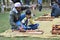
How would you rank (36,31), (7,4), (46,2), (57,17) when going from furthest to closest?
(46,2), (7,4), (57,17), (36,31)

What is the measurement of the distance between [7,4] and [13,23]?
14.8 m

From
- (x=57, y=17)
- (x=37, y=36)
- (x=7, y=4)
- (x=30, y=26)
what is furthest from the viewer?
(x=7, y=4)

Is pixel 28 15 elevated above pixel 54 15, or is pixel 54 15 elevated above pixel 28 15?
pixel 28 15

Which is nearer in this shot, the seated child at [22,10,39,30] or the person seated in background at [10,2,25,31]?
the person seated in background at [10,2,25,31]

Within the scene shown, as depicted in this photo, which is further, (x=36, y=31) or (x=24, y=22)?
(x=24, y=22)

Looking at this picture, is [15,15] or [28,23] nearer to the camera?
[15,15]

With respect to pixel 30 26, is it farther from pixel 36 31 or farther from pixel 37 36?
pixel 37 36

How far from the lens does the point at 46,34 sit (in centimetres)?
869

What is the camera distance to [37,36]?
8414 mm

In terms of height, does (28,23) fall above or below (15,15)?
below

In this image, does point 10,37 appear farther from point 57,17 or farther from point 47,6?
point 47,6

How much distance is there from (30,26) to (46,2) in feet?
53.9

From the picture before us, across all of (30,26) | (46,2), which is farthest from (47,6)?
(30,26)

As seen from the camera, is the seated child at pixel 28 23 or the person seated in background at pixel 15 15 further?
the seated child at pixel 28 23
